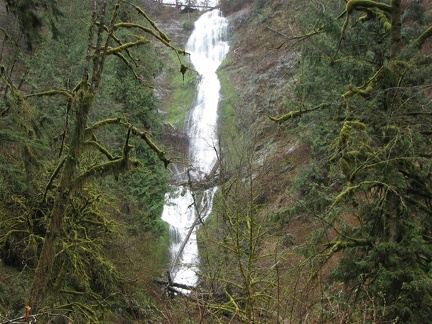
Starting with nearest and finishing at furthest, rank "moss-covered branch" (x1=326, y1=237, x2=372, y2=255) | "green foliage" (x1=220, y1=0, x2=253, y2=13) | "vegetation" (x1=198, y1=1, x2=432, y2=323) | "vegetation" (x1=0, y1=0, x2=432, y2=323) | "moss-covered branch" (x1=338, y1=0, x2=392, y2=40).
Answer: "vegetation" (x1=198, y1=1, x2=432, y2=323) < "vegetation" (x1=0, y1=0, x2=432, y2=323) < "moss-covered branch" (x1=326, y1=237, x2=372, y2=255) < "moss-covered branch" (x1=338, y1=0, x2=392, y2=40) < "green foliage" (x1=220, y1=0, x2=253, y2=13)

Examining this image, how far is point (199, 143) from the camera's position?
30484 mm

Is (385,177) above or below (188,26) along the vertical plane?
below

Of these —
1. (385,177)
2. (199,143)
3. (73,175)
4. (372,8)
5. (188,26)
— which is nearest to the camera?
(385,177)

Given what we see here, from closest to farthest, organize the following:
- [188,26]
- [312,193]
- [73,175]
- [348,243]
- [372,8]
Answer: [348,243] < [73,175] < [372,8] < [312,193] < [188,26]

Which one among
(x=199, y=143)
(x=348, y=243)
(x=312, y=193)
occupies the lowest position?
(x=348, y=243)

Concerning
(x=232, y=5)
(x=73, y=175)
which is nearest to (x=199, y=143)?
(x=232, y=5)

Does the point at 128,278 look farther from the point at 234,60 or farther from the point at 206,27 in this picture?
the point at 206,27

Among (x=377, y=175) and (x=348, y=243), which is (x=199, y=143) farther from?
(x=348, y=243)

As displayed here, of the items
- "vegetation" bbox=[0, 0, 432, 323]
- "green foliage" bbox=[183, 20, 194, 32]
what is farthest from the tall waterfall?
"vegetation" bbox=[0, 0, 432, 323]

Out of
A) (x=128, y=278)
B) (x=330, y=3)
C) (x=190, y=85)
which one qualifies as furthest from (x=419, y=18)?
(x=190, y=85)

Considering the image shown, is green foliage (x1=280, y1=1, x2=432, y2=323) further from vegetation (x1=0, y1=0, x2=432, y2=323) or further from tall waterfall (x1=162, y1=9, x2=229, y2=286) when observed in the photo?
tall waterfall (x1=162, y1=9, x2=229, y2=286)

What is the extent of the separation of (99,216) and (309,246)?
5.30 metres

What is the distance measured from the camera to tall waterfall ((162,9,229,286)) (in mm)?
20438

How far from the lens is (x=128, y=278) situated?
36.7ft
